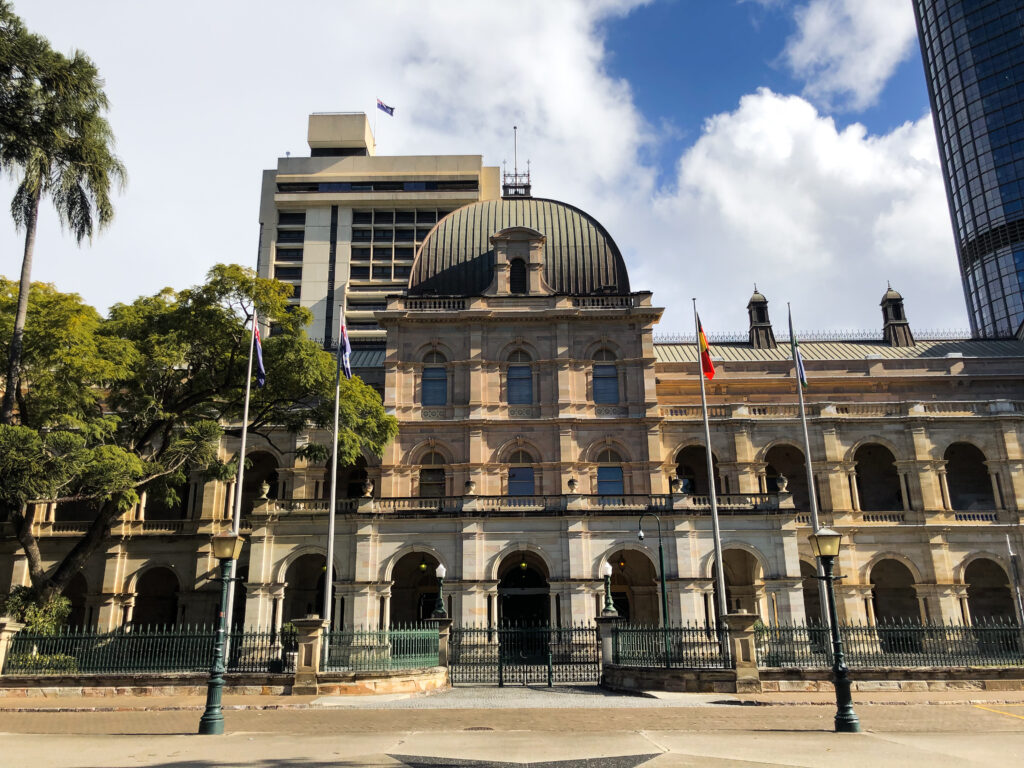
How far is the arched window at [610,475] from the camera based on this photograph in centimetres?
4116

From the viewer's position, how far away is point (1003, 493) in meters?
43.1

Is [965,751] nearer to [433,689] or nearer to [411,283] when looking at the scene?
[433,689]

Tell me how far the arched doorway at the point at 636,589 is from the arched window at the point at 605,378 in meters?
8.23

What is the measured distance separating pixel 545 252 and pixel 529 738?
3427 cm

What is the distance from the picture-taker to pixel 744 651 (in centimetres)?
2256

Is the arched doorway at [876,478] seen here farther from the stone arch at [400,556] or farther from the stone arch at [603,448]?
the stone arch at [400,556]

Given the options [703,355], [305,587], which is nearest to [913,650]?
[703,355]

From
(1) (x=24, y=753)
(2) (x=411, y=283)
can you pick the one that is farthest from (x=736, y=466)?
(1) (x=24, y=753)

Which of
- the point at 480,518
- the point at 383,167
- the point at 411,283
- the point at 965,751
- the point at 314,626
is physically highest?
the point at 383,167

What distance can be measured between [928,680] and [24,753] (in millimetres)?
22013

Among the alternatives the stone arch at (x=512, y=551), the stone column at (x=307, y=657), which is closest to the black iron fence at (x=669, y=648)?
the stone arch at (x=512, y=551)

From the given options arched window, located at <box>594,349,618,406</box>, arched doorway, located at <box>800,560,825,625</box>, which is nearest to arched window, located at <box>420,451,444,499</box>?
arched window, located at <box>594,349,618,406</box>

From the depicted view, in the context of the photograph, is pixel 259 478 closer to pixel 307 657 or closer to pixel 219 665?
pixel 307 657

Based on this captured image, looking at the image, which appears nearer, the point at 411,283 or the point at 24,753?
the point at 24,753
